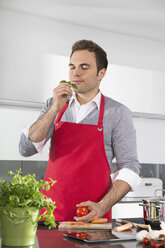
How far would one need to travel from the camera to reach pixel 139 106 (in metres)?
2.95

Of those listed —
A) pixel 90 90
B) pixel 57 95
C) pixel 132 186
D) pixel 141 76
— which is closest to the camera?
pixel 132 186

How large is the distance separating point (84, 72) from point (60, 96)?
10.1 inches

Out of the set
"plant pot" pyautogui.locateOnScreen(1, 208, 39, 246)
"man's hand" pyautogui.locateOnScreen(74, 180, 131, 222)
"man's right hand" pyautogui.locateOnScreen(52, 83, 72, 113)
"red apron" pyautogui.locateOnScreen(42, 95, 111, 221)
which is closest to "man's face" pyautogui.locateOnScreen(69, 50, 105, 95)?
"man's right hand" pyautogui.locateOnScreen(52, 83, 72, 113)

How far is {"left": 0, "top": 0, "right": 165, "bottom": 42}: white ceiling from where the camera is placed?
246cm

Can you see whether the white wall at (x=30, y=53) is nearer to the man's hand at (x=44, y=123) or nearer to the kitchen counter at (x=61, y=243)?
the man's hand at (x=44, y=123)

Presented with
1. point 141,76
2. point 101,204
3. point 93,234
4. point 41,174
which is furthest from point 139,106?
point 93,234

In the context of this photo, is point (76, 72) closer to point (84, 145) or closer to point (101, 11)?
point (84, 145)

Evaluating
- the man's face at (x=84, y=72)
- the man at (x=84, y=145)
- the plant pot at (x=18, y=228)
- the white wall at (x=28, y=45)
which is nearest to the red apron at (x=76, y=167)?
the man at (x=84, y=145)

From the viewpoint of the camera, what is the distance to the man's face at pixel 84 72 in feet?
6.41

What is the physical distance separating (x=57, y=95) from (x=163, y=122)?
177 centimetres

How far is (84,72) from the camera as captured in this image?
77.6 inches

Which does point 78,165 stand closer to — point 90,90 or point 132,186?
point 132,186

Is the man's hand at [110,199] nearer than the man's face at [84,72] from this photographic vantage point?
Yes

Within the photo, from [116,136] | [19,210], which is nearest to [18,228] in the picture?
[19,210]
